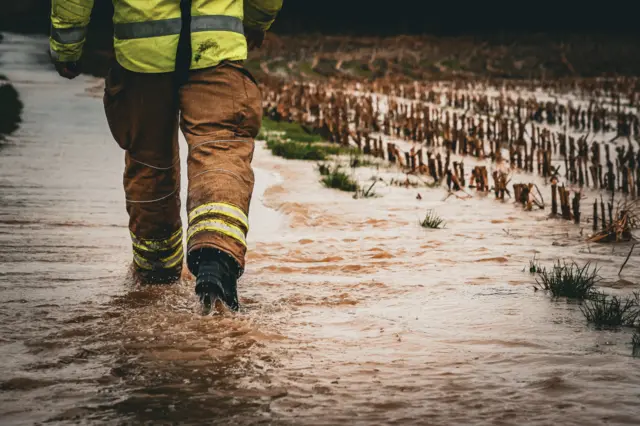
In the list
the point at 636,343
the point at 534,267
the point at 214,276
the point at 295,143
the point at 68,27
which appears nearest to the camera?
the point at 636,343

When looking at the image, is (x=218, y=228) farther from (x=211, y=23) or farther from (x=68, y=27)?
(x=68, y=27)

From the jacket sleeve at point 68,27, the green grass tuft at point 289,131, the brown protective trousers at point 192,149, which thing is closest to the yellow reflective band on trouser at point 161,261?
the brown protective trousers at point 192,149

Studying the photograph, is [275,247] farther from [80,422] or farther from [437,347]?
[80,422]

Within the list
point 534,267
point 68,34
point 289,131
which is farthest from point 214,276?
point 289,131

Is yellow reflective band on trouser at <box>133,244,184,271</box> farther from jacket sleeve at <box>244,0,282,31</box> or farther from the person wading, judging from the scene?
jacket sleeve at <box>244,0,282,31</box>

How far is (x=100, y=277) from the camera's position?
457 centimetres

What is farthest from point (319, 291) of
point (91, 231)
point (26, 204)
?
point (26, 204)

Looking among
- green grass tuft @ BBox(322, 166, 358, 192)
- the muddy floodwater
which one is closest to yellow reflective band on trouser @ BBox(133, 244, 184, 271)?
the muddy floodwater

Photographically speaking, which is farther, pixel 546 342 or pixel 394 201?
pixel 394 201

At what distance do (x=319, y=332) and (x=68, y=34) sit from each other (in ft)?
5.85

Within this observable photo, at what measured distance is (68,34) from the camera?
4168mm

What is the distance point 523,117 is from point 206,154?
13.4m

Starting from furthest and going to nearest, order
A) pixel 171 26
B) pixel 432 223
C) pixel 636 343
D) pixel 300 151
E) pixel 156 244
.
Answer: pixel 300 151 < pixel 432 223 < pixel 156 244 < pixel 171 26 < pixel 636 343

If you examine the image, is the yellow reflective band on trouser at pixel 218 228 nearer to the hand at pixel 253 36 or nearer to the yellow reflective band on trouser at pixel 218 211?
the yellow reflective band on trouser at pixel 218 211
